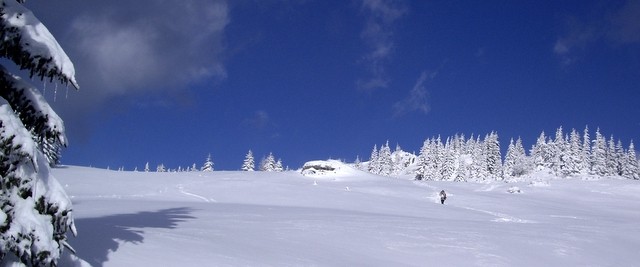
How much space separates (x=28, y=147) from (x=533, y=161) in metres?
136

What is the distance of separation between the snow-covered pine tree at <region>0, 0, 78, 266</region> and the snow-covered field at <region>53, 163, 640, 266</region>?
132 cm

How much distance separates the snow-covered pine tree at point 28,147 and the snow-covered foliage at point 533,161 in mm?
91840

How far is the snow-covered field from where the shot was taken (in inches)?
471

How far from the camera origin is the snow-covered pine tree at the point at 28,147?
6.64 m

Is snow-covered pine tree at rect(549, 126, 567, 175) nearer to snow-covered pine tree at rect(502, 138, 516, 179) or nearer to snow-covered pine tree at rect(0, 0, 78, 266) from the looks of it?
snow-covered pine tree at rect(502, 138, 516, 179)

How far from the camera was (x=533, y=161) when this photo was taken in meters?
129

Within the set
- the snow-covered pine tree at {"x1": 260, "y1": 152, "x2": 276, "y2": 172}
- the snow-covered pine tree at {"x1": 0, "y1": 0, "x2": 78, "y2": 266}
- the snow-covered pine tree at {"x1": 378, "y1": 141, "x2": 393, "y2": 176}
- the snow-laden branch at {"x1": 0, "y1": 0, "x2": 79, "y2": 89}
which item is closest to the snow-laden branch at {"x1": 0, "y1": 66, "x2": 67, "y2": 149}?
the snow-covered pine tree at {"x1": 0, "y1": 0, "x2": 78, "y2": 266}

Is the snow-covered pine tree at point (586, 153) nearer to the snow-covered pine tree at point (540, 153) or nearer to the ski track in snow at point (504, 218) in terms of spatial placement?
the snow-covered pine tree at point (540, 153)

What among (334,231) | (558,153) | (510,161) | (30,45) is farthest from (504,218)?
(510,161)

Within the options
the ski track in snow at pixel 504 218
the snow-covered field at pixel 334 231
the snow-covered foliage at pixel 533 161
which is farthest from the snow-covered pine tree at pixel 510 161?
the ski track in snow at pixel 504 218

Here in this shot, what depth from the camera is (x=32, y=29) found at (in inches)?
293

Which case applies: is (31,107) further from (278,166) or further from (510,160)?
(510,160)

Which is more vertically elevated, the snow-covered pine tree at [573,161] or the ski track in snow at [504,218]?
the snow-covered pine tree at [573,161]

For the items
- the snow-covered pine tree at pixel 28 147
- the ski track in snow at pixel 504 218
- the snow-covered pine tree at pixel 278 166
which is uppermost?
the snow-covered pine tree at pixel 278 166
